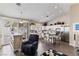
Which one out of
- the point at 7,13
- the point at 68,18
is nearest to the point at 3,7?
the point at 7,13

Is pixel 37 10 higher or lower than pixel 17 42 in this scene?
higher

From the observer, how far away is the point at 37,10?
7.03ft

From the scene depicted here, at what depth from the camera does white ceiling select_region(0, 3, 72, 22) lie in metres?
2.11

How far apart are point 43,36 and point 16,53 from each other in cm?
67

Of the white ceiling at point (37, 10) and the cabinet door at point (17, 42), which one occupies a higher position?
the white ceiling at point (37, 10)

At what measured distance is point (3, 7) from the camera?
2.12 metres

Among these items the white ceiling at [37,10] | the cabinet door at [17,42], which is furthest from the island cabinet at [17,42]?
the white ceiling at [37,10]

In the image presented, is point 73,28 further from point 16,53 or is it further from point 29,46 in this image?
point 16,53

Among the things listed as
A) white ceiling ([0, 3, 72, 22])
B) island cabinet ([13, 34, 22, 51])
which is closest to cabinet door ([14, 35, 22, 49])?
island cabinet ([13, 34, 22, 51])

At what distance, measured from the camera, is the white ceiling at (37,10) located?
2.11 m

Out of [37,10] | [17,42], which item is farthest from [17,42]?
[37,10]

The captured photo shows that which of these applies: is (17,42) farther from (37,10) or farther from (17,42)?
(37,10)

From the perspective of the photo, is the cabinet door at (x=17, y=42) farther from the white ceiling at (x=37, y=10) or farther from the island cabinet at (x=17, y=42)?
the white ceiling at (x=37, y=10)

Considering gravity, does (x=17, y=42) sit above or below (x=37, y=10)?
below
